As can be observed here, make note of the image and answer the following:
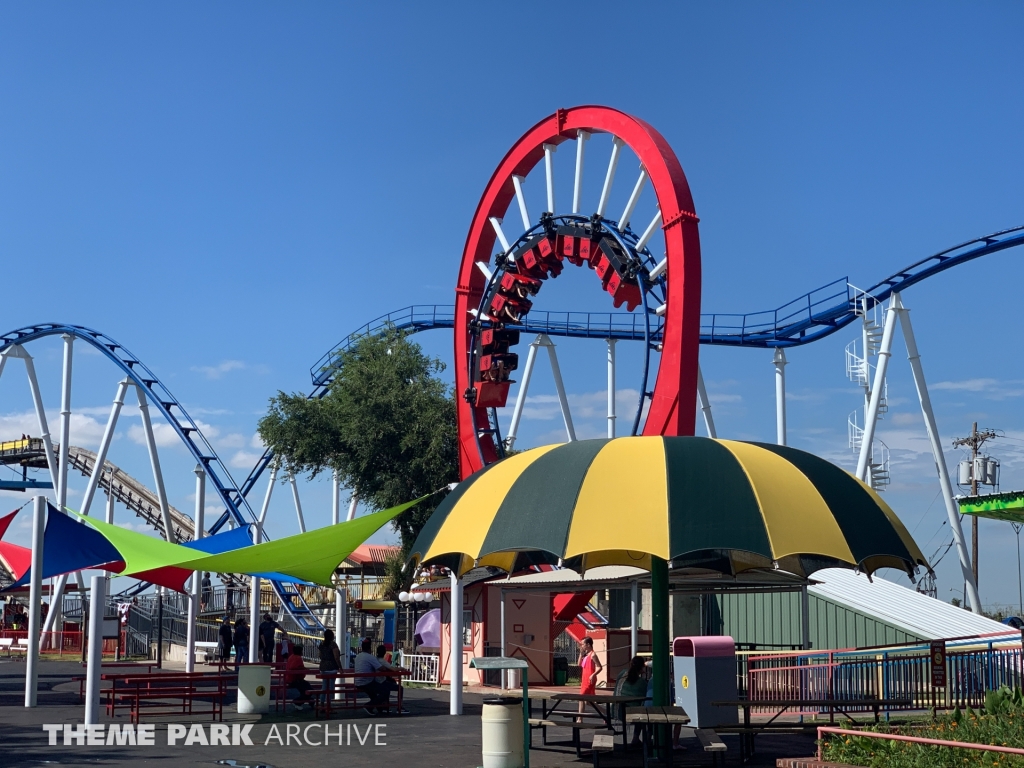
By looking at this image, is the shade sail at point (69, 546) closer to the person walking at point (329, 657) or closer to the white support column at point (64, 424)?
the person walking at point (329, 657)

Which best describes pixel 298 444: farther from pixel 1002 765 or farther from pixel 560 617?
pixel 1002 765

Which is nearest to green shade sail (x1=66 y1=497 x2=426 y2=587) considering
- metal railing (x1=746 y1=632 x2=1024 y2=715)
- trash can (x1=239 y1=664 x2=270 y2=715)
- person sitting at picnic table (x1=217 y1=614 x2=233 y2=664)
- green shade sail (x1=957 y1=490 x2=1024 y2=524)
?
trash can (x1=239 y1=664 x2=270 y2=715)

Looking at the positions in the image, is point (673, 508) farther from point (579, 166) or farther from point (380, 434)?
point (380, 434)

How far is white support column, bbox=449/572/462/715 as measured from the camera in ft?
53.3

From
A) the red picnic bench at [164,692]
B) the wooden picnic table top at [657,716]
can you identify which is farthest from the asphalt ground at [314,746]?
the wooden picnic table top at [657,716]

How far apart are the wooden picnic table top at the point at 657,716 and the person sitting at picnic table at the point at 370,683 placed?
6.54 metres

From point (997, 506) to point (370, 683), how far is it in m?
14.0

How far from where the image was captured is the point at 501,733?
10430 millimetres

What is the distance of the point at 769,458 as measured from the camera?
9.90m

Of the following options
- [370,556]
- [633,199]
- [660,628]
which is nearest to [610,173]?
[633,199]

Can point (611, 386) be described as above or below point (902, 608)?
above

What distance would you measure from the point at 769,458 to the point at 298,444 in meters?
25.5

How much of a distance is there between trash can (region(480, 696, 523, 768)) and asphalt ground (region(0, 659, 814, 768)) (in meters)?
0.97

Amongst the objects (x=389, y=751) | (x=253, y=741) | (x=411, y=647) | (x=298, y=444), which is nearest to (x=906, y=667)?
(x=389, y=751)
